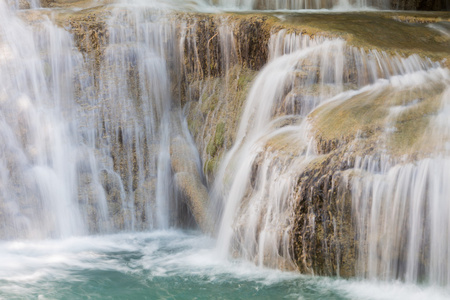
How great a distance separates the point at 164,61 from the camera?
386 inches

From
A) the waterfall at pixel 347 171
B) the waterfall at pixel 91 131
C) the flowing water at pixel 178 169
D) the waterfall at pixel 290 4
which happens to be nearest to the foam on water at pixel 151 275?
the flowing water at pixel 178 169

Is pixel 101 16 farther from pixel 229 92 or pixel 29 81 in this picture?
pixel 229 92

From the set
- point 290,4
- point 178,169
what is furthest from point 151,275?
point 290,4

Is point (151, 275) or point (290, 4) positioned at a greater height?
point (290, 4)

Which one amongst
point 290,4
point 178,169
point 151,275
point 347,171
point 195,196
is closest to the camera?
point 347,171

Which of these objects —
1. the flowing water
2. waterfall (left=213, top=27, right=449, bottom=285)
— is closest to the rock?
the flowing water

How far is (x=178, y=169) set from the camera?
9.24 meters

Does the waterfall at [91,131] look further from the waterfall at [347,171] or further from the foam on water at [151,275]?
the waterfall at [347,171]

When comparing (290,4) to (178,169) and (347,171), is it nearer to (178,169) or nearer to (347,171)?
(178,169)

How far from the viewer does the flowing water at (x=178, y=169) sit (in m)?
6.17

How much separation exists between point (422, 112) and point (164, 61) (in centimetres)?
449

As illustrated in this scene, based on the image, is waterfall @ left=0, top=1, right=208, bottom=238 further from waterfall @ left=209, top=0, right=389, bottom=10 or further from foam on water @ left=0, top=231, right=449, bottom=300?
waterfall @ left=209, top=0, right=389, bottom=10

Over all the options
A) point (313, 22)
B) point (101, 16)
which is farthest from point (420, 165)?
point (101, 16)

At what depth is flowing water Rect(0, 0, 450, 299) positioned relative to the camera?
6.17 m
